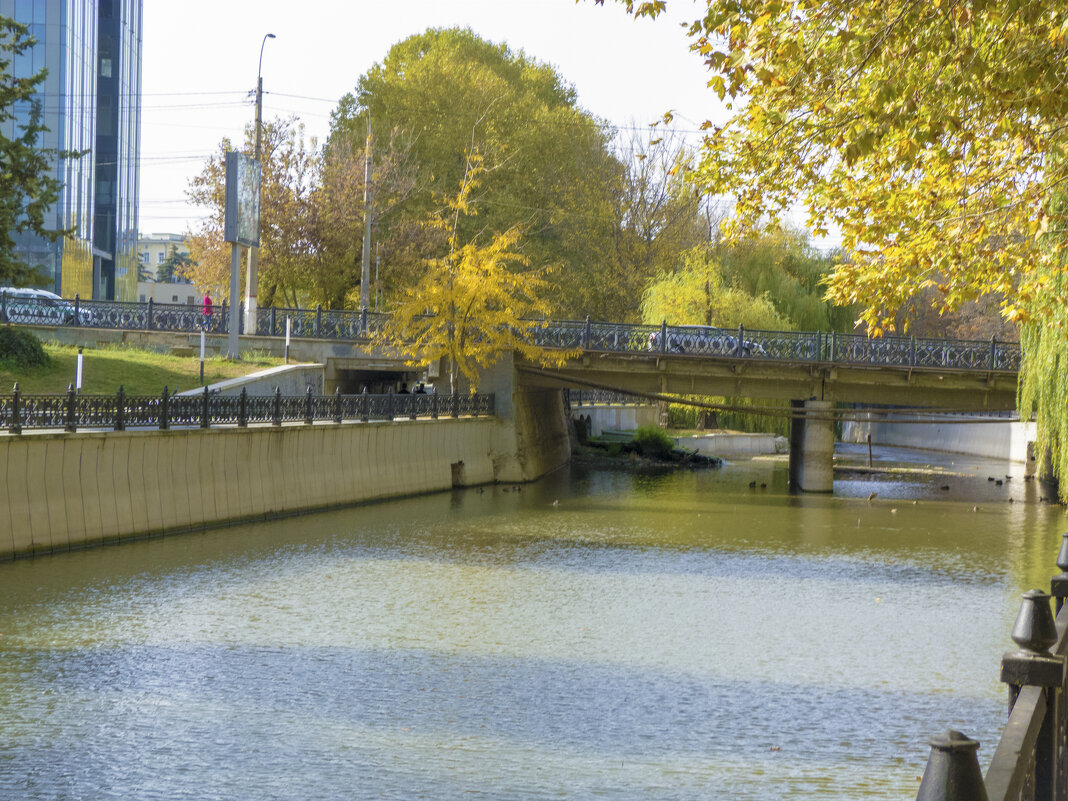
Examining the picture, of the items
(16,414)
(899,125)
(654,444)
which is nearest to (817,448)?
(654,444)

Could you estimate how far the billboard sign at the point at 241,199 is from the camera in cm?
3127

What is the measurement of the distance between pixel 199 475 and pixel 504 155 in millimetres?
36570

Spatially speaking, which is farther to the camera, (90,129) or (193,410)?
(90,129)

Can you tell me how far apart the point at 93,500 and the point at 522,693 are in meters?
10.3

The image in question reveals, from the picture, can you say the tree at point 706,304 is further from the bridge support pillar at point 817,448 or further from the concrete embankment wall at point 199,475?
the concrete embankment wall at point 199,475

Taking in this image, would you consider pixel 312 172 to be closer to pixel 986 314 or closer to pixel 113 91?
pixel 113 91

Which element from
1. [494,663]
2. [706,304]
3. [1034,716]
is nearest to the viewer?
[1034,716]

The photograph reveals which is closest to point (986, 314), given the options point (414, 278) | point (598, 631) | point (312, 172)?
point (414, 278)

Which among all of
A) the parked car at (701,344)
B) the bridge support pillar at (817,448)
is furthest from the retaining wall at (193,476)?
the bridge support pillar at (817,448)

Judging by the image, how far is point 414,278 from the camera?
51.2 metres

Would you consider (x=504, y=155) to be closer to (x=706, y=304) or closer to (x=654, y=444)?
(x=706, y=304)

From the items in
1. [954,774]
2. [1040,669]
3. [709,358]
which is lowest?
[1040,669]

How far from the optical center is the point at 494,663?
43.9 feet

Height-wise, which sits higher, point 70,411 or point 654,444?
point 70,411
